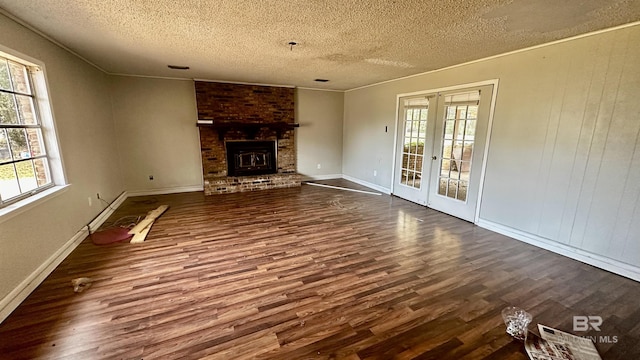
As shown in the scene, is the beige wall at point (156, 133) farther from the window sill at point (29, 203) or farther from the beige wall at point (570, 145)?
the beige wall at point (570, 145)

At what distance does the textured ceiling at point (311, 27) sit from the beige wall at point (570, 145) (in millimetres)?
318

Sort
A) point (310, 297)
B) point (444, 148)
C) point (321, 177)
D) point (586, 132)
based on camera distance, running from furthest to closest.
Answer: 1. point (321, 177)
2. point (444, 148)
3. point (586, 132)
4. point (310, 297)

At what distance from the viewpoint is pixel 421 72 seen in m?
4.61

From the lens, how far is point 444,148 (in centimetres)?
444

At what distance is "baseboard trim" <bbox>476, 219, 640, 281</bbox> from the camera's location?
2600mm

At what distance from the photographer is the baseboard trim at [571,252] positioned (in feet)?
8.53

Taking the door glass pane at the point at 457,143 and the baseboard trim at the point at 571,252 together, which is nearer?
the baseboard trim at the point at 571,252

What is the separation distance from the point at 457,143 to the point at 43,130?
5.39 meters

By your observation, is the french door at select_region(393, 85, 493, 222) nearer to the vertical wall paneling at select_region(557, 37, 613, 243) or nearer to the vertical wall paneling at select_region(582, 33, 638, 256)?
the vertical wall paneling at select_region(557, 37, 613, 243)

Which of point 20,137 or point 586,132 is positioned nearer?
point 20,137

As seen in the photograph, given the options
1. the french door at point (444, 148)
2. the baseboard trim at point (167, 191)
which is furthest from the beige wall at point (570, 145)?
the baseboard trim at point (167, 191)

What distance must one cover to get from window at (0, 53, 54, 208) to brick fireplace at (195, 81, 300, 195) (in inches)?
110

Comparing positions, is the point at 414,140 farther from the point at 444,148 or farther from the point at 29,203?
the point at 29,203

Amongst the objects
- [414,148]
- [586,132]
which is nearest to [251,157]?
[414,148]
